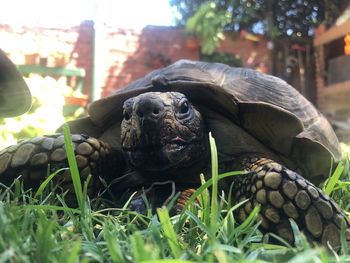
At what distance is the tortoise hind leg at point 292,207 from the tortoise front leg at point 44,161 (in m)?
0.54

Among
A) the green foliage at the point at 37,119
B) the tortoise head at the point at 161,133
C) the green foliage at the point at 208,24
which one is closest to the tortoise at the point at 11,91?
the tortoise head at the point at 161,133

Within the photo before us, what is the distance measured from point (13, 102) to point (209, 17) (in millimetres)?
6529

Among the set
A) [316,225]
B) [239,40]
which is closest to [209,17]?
[239,40]

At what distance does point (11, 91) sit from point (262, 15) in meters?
7.31

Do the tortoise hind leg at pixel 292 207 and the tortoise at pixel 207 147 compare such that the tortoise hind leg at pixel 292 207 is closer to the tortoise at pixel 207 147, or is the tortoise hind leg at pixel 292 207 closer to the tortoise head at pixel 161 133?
the tortoise at pixel 207 147

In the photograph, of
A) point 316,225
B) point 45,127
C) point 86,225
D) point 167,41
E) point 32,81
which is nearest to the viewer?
point 86,225

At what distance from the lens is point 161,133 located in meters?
1.21

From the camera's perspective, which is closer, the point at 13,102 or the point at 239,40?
the point at 13,102

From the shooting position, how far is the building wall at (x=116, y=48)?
19.3 feet

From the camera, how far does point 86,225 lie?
32.9 inches

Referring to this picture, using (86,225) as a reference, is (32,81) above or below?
below

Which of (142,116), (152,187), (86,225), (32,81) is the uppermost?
(142,116)

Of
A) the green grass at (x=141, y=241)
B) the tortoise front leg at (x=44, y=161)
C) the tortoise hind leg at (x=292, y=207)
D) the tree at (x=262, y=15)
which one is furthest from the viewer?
the tree at (x=262, y=15)

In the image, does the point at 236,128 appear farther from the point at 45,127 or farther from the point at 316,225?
the point at 45,127
